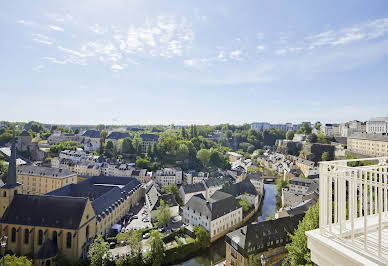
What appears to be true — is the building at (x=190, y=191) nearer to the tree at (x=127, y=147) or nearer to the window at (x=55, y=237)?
the window at (x=55, y=237)

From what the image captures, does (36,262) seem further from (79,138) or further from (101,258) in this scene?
(79,138)

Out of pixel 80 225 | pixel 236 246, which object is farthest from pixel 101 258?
pixel 236 246

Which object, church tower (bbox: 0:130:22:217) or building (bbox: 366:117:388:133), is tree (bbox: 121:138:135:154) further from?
building (bbox: 366:117:388:133)

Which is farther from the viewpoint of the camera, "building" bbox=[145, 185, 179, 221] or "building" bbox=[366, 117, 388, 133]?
"building" bbox=[366, 117, 388, 133]

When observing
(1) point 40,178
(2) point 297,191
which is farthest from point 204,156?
(1) point 40,178

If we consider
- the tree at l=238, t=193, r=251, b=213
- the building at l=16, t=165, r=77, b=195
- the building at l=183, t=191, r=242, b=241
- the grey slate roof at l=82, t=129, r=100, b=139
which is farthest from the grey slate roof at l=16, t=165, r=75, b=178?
the grey slate roof at l=82, t=129, r=100, b=139

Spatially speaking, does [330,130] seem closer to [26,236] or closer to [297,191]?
[297,191]
